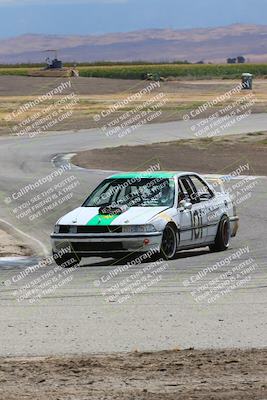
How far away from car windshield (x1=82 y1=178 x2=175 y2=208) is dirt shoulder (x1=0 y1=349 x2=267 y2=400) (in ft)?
25.4

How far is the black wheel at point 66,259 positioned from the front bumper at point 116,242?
21 centimetres

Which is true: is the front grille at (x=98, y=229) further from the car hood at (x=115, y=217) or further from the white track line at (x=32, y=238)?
the white track line at (x=32, y=238)

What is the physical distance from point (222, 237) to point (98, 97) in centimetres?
6396

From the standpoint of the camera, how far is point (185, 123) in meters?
55.9

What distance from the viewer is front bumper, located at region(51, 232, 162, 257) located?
15445 millimetres

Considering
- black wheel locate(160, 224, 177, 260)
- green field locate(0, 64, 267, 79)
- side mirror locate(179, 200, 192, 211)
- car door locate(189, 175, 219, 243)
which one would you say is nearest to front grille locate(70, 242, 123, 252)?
black wheel locate(160, 224, 177, 260)

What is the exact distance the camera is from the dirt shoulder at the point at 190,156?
112ft

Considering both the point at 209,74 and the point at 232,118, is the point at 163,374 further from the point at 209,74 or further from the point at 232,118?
the point at 209,74

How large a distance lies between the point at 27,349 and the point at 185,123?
47208 millimetres

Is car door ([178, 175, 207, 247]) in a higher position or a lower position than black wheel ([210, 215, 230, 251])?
higher

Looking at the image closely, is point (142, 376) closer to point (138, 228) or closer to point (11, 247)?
point (138, 228)

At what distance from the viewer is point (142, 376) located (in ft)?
25.2

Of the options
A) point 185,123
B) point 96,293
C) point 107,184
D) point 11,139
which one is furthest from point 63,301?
point 185,123

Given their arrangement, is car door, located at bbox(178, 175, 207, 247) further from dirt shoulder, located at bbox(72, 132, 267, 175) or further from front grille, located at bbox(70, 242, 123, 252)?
dirt shoulder, located at bbox(72, 132, 267, 175)
